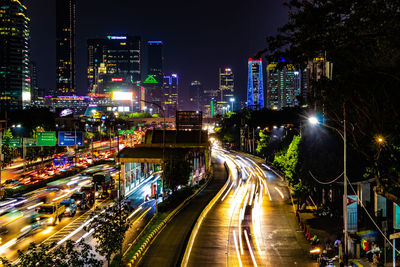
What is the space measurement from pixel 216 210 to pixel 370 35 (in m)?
24.8

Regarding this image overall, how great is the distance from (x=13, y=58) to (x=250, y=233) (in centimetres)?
17221

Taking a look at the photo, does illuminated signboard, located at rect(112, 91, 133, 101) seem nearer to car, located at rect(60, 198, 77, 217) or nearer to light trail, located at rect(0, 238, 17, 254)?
car, located at rect(60, 198, 77, 217)

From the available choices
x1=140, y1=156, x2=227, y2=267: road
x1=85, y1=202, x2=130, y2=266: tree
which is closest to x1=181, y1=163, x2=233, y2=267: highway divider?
x1=140, y1=156, x2=227, y2=267: road

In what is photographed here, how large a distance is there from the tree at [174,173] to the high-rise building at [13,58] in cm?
14919

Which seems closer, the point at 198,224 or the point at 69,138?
the point at 198,224

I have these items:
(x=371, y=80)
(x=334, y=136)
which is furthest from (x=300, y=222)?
(x=371, y=80)

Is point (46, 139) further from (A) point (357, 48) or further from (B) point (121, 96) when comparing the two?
(B) point (121, 96)

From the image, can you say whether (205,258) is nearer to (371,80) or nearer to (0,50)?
(371,80)

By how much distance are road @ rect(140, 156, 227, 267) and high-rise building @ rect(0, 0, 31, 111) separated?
153203 mm

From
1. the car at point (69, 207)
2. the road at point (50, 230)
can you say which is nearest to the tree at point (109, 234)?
the road at point (50, 230)

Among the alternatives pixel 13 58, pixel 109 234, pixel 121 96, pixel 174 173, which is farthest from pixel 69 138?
pixel 13 58

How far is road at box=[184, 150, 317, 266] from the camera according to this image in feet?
66.9

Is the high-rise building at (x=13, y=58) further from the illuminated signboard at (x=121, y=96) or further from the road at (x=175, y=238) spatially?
the road at (x=175, y=238)

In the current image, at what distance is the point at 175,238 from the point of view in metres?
24.0
